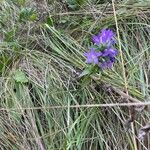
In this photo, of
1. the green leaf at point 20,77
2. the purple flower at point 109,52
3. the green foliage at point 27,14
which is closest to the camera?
the purple flower at point 109,52

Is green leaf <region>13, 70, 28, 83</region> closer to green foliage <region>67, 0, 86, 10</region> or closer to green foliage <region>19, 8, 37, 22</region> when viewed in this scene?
green foliage <region>19, 8, 37, 22</region>

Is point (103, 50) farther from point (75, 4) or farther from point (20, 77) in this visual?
point (75, 4)

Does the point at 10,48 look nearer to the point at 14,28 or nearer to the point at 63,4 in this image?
the point at 14,28

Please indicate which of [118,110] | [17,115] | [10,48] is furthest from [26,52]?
[118,110]

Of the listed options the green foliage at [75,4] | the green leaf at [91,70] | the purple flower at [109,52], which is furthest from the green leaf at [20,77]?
the green foliage at [75,4]

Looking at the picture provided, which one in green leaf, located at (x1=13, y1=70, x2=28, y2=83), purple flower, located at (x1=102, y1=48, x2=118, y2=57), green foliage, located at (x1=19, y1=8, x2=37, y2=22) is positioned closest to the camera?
purple flower, located at (x1=102, y1=48, x2=118, y2=57)

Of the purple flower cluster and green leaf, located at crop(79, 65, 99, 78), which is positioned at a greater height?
the purple flower cluster

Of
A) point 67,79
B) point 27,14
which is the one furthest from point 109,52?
point 27,14

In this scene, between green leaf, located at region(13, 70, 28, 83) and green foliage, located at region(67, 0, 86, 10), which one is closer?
green leaf, located at region(13, 70, 28, 83)

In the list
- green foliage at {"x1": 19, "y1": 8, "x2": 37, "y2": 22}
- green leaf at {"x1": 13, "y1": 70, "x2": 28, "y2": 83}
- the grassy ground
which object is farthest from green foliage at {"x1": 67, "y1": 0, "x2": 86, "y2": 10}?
green leaf at {"x1": 13, "y1": 70, "x2": 28, "y2": 83}

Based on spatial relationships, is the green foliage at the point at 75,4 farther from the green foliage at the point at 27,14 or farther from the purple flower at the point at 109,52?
the purple flower at the point at 109,52
